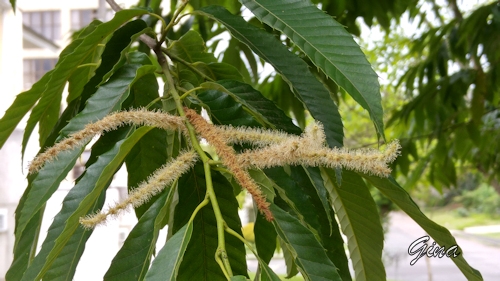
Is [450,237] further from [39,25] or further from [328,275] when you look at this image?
[39,25]

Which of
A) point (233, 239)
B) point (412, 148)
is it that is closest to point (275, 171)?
point (233, 239)

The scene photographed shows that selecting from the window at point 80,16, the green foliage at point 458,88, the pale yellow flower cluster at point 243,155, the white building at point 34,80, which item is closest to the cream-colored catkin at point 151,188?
the pale yellow flower cluster at point 243,155

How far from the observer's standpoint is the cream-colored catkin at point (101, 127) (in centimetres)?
29

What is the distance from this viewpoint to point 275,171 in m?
0.38

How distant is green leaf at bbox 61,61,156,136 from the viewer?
1.11 feet

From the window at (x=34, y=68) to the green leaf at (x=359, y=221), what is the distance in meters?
2.21

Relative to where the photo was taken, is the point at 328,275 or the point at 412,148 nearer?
the point at 328,275

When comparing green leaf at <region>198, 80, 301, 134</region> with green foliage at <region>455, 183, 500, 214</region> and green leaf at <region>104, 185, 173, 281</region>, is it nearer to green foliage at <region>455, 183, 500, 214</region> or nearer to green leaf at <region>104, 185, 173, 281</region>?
green leaf at <region>104, 185, 173, 281</region>

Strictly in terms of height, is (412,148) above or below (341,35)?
below

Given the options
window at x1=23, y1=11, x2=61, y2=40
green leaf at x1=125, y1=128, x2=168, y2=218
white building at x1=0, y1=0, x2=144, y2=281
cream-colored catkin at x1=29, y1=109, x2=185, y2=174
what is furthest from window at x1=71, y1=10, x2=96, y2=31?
cream-colored catkin at x1=29, y1=109, x2=185, y2=174

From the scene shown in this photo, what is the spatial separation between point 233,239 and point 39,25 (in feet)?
9.11

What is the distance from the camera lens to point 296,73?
38 cm

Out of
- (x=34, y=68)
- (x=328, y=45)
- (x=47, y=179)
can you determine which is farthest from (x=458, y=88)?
(x=34, y=68)

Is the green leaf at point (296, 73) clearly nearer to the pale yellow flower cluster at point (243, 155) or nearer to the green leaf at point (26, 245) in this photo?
the pale yellow flower cluster at point (243, 155)
